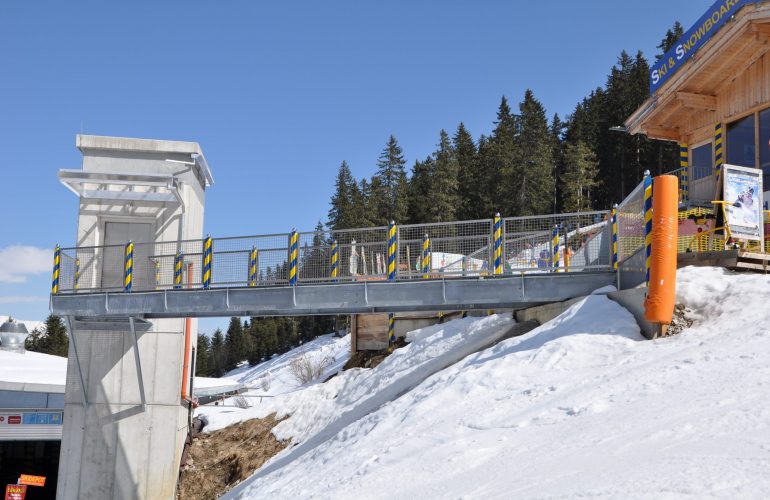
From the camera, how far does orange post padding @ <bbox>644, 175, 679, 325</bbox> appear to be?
11141 millimetres

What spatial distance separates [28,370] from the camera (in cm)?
3175

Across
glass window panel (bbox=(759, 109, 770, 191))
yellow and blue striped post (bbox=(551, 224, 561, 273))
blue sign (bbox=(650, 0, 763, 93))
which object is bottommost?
yellow and blue striped post (bbox=(551, 224, 561, 273))

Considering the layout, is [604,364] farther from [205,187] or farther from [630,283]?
[205,187]

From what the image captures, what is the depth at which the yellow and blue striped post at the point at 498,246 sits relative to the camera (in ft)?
48.5

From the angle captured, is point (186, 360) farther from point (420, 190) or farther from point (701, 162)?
point (420, 190)

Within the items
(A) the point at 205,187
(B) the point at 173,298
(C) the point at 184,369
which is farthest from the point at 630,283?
(A) the point at 205,187

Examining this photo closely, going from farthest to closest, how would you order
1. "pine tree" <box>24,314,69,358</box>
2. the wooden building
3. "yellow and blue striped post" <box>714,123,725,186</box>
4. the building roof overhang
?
"pine tree" <box>24,314,69,358</box>
"yellow and blue striped post" <box>714,123,725,186</box>
the wooden building
the building roof overhang

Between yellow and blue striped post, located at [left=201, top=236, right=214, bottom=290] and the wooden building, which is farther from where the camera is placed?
the wooden building

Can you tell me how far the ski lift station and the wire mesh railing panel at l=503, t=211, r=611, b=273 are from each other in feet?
0.13

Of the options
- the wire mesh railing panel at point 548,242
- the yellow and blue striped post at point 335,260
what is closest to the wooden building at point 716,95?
the wire mesh railing panel at point 548,242

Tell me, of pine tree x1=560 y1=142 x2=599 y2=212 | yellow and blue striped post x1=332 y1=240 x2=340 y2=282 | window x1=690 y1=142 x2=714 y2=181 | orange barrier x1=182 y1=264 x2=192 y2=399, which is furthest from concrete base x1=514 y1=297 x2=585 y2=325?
pine tree x1=560 y1=142 x2=599 y2=212

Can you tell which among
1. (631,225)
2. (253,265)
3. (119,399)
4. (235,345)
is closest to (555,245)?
(631,225)

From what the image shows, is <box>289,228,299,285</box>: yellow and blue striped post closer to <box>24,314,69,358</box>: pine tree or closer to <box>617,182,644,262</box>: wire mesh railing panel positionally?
<box>617,182,644,262</box>: wire mesh railing panel

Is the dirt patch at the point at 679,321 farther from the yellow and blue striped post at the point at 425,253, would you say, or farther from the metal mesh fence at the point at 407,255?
the yellow and blue striped post at the point at 425,253
